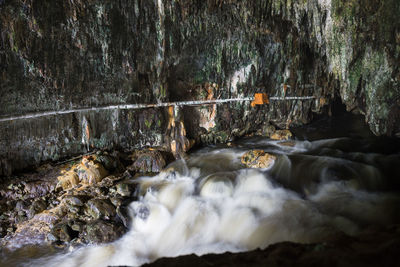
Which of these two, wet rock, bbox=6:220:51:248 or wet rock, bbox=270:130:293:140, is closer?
wet rock, bbox=6:220:51:248

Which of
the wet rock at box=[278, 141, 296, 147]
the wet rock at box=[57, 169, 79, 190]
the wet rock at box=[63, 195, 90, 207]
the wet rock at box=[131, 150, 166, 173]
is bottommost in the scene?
the wet rock at box=[63, 195, 90, 207]

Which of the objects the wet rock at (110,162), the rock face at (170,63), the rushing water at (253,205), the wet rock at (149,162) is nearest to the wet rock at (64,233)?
the rushing water at (253,205)

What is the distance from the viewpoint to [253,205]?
5.25m

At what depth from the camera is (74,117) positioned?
24.4ft

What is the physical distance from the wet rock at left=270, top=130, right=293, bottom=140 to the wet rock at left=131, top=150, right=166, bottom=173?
4.58m

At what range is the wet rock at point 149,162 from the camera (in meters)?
7.68

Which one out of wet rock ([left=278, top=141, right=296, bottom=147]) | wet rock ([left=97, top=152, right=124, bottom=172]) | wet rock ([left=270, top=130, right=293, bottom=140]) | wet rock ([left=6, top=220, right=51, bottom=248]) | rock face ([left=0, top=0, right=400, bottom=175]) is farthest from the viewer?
wet rock ([left=270, top=130, right=293, bottom=140])

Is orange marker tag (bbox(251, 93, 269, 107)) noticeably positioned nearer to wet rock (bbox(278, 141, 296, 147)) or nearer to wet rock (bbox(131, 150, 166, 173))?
wet rock (bbox(278, 141, 296, 147))

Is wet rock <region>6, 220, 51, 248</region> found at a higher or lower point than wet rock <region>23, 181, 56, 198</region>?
lower

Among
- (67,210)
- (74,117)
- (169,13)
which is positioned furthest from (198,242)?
(169,13)

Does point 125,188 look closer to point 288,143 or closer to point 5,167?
point 5,167

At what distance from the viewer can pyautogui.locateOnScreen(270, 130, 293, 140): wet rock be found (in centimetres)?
938

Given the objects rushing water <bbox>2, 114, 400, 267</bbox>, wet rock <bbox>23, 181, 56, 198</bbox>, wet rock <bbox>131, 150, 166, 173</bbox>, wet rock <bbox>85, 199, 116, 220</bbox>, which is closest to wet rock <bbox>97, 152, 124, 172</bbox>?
wet rock <bbox>131, 150, 166, 173</bbox>

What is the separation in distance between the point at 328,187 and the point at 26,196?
7.58 meters
